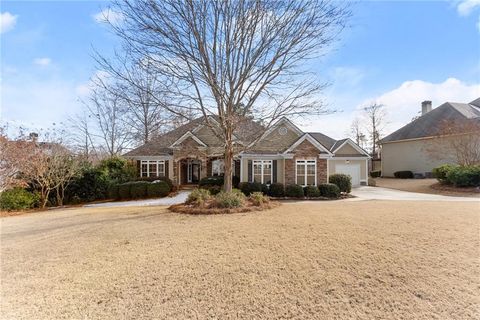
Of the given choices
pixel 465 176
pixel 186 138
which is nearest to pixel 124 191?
pixel 186 138

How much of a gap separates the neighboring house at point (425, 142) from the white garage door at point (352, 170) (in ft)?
24.1

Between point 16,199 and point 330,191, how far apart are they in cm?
1884

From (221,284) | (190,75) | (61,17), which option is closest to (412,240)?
(221,284)

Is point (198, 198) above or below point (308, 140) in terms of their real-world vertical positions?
below

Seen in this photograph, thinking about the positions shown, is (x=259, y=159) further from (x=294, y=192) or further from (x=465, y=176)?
(x=465, y=176)

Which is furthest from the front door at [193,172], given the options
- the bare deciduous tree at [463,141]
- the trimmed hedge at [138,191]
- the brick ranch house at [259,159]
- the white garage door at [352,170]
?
the bare deciduous tree at [463,141]

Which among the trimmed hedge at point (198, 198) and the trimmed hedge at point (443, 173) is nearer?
the trimmed hedge at point (198, 198)

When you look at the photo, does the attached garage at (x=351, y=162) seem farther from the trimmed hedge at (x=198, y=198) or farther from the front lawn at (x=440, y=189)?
the trimmed hedge at (x=198, y=198)

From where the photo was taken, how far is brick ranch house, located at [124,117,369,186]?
63.3 ft

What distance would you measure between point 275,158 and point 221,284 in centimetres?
1621

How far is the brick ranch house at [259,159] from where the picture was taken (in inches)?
760

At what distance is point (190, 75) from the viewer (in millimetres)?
11445

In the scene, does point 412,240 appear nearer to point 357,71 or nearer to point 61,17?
point 357,71

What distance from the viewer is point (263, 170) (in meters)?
19.9
